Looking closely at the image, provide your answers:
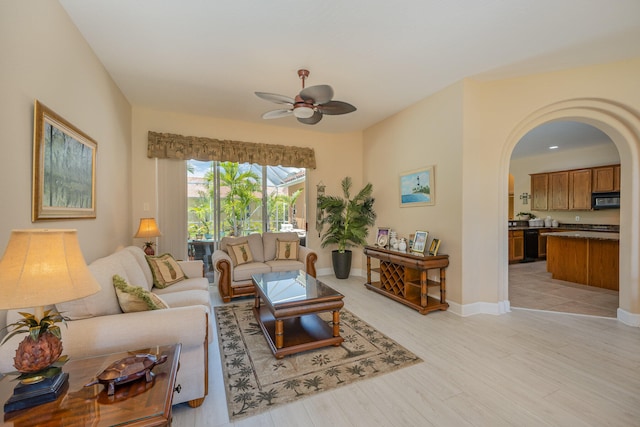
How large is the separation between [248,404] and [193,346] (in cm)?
57

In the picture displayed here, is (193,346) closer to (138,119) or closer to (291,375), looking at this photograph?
(291,375)

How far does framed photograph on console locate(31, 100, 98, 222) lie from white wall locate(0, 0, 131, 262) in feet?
0.15

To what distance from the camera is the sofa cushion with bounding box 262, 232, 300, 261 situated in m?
4.59

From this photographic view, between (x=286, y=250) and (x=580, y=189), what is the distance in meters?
6.91

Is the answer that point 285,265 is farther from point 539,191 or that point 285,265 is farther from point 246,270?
point 539,191

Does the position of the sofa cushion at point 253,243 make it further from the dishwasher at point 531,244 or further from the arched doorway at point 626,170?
the dishwasher at point 531,244

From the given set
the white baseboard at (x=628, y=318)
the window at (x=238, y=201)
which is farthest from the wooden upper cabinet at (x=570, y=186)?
the window at (x=238, y=201)

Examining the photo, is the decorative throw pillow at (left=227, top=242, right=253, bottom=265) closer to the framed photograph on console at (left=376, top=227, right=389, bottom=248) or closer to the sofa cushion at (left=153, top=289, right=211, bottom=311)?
the sofa cushion at (left=153, top=289, right=211, bottom=311)

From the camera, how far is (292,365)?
233 cm

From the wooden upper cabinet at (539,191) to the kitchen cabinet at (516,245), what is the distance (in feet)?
3.34

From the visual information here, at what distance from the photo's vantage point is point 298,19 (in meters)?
2.30

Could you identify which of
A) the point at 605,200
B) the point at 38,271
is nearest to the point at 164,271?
the point at 38,271

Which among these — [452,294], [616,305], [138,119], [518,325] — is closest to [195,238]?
[138,119]

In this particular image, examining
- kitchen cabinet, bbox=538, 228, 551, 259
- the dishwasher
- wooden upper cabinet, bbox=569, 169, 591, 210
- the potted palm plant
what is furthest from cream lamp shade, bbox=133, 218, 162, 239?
wooden upper cabinet, bbox=569, 169, 591, 210
